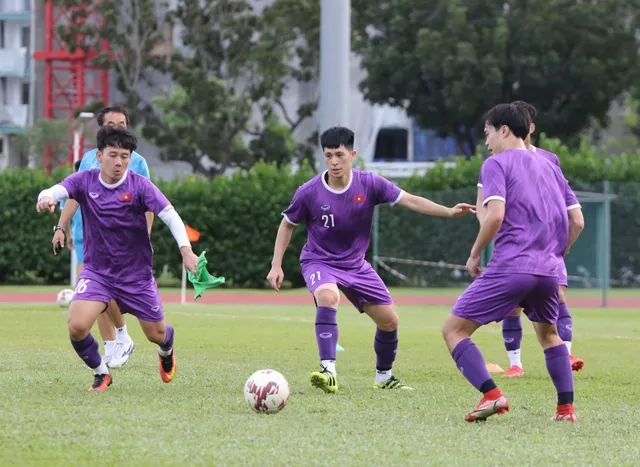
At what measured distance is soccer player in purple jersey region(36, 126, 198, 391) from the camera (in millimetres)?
9047

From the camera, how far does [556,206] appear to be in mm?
7746

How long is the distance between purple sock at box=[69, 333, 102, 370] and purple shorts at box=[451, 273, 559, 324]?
2864mm

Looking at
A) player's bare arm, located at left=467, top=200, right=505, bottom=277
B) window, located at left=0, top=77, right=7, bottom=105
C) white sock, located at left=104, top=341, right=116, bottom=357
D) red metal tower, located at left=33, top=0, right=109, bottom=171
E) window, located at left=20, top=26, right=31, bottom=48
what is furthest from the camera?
window, located at left=20, top=26, right=31, bottom=48

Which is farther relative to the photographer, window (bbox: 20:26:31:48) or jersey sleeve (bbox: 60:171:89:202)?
window (bbox: 20:26:31:48)

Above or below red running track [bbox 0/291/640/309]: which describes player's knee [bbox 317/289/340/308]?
above

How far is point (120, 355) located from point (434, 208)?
324cm

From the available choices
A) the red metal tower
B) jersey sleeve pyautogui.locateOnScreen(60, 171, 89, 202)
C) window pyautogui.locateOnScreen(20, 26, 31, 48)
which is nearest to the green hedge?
jersey sleeve pyautogui.locateOnScreen(60, 171, 89, 202)

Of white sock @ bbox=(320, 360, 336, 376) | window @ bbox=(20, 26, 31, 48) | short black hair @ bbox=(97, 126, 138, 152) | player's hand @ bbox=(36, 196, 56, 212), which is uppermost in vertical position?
window @ bbox=(20, 26, 31, 48)

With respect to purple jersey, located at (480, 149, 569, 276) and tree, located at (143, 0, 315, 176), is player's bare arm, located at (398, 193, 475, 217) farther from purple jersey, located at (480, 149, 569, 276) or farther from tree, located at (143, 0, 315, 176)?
tree, located at (143, 0, 315, 176)

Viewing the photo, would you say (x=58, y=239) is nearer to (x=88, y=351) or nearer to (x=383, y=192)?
(x=88, y=351)

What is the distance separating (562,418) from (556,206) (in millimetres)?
1326

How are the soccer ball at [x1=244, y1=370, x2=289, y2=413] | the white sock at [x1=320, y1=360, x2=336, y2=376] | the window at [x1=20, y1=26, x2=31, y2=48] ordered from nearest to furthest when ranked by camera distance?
the soccer ball at [x1=244, y1=370, x2=289, y2=413] → the white sock at [x1=320, y1=360, x2=336, y2=376] → the window at [x1=20, y1=26, x2=31, y2=48]

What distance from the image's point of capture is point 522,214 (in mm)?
7613

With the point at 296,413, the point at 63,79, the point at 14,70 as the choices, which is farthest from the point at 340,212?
the point at 14,70
